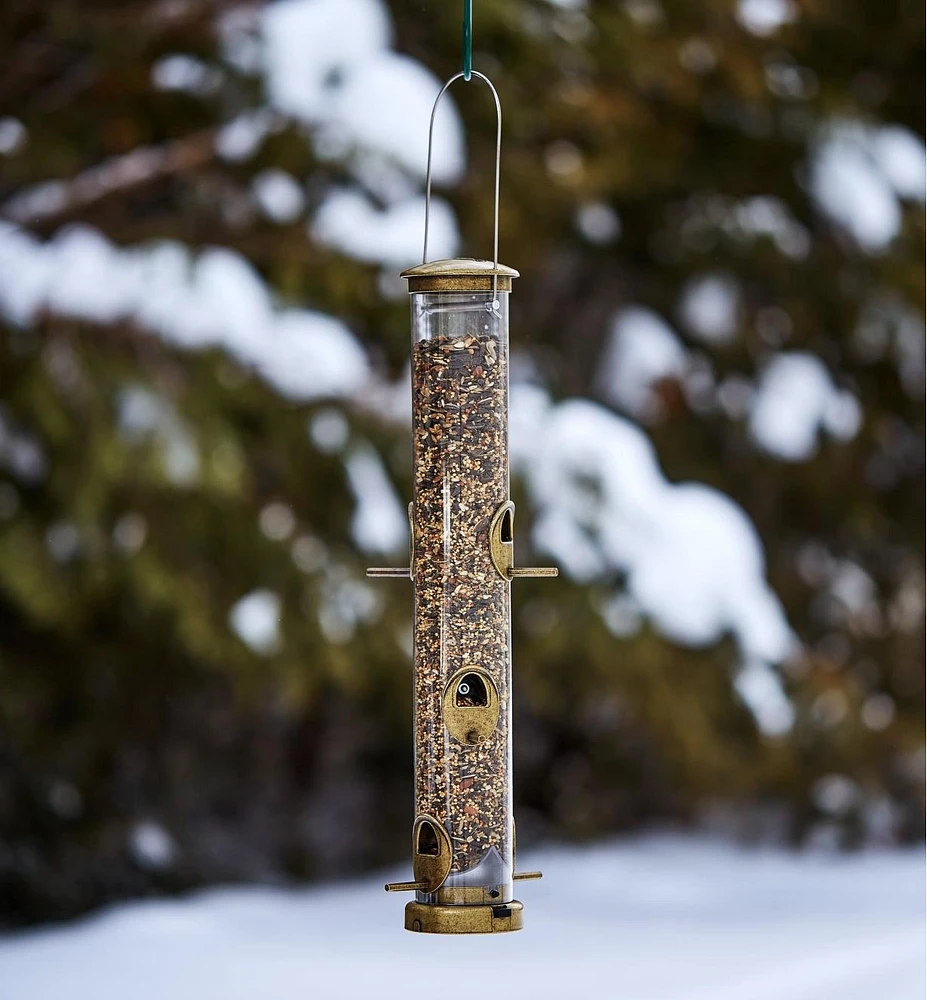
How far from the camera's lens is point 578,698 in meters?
7.75

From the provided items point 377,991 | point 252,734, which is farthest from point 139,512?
point 252,734

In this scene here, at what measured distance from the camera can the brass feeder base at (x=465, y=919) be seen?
101 inches

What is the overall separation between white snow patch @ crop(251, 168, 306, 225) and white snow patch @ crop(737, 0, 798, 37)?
2353mm

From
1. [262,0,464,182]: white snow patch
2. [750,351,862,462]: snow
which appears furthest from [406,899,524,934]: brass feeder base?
[750,351,862,462]: snow

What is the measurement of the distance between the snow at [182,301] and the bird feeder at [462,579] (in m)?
3.38

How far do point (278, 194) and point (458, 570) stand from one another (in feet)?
13.8

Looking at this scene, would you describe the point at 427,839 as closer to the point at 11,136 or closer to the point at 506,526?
the point at 506,526

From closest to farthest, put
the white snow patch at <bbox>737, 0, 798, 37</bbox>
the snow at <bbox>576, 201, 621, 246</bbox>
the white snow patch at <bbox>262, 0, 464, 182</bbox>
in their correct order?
1. the white snow patch at <bbox>262, 0, 464, 182</bbox>
2. the white snow patch at <bbox>737, 0, 798, 37</bbox>
3. the snow at <bbox>576, 201, 621, 246</bbox>

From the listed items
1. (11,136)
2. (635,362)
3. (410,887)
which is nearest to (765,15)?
(635,362)

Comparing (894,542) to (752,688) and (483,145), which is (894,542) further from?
(483,145)

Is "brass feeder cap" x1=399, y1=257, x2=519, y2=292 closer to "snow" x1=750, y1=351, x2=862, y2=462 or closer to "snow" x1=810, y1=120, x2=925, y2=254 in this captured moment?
"snow" x1=810, y1=120, x2=925, y2=254

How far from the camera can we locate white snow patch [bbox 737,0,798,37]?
7816mm

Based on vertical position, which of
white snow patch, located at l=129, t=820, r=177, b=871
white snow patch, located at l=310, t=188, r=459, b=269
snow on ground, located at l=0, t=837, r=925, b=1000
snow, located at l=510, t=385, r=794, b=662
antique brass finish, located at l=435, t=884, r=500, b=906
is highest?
white snow patch, located at l=310, t=188, r=459, b=269

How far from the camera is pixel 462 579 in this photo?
9.05 feet
